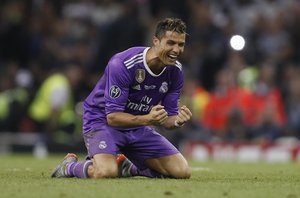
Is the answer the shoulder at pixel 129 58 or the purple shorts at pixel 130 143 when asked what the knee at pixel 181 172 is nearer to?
the purple shorts at pixel 130 143

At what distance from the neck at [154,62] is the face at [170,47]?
2.8 inches

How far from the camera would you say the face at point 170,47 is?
10.0 metres

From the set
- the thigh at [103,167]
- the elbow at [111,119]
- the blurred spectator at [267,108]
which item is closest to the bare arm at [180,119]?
→ the elbow at [111,119]

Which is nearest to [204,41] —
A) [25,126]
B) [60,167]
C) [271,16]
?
[271,16]

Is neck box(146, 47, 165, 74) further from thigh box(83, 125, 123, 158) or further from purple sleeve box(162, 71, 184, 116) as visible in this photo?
thigh box(83, 125, 123, 158)

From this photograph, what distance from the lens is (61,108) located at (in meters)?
20.0

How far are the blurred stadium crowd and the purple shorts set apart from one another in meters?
7.41

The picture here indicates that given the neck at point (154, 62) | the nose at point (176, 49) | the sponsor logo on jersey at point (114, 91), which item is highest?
the nose at point (176, 49)

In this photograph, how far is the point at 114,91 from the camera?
32.9 feet

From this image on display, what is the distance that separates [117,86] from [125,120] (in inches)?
14.3

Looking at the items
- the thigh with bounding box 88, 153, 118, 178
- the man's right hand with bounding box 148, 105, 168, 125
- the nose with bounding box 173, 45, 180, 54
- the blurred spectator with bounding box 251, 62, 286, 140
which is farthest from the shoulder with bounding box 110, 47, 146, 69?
the blurred spectator with bounding box 251, 62, 286, 140

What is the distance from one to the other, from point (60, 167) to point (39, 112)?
31.9ft

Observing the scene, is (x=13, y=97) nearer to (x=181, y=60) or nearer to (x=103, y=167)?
(x=181, y=60)

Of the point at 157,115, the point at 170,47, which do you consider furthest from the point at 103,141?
the point at 170,47
